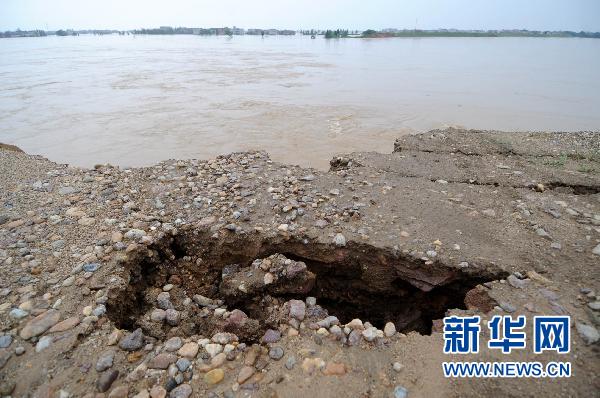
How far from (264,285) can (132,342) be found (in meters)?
1.14

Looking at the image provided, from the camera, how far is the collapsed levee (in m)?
2.82

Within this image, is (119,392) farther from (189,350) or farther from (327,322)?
(327,322)

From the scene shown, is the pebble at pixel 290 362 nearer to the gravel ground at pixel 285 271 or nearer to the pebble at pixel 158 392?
the gravel ground at pixel 285 271

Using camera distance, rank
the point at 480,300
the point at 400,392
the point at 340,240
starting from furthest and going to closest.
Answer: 1. the point at 340,240
2. the point at 480,300
3. the point at 400,392

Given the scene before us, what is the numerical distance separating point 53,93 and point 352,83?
1291 cm

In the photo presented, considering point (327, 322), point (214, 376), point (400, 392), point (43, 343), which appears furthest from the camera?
point (327, 322)

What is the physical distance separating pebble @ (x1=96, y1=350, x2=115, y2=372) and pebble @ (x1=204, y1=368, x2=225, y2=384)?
24.4 inches

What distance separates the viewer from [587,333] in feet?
7.52

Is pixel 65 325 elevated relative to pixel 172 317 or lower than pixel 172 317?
elevated

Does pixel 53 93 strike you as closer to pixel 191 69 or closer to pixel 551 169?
pixel 191 69

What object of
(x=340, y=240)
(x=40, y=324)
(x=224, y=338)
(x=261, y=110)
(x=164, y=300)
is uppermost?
(x=261, y=110)

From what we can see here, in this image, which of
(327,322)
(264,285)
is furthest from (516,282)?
(264,285)

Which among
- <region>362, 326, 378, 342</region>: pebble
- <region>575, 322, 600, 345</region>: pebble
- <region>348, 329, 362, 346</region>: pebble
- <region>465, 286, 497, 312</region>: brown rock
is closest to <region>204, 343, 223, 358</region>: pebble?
<region>348, 329, 362, 346</region>: pebble

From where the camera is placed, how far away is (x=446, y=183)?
4.45 metres
